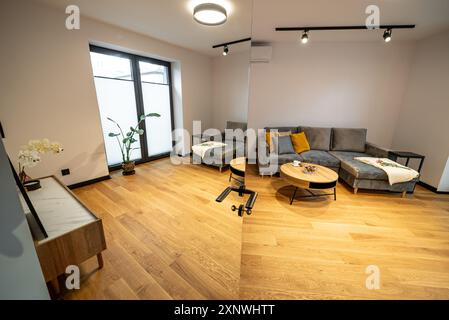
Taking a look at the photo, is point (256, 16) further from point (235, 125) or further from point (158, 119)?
point (158, 119)

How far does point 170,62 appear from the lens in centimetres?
306

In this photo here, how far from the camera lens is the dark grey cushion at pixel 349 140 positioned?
8.80ft

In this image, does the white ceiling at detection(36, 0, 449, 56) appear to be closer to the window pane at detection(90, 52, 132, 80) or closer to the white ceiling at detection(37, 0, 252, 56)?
the white ceiling at detection(37, 0, 252, 56)

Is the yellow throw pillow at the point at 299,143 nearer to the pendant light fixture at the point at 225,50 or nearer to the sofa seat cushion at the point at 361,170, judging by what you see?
the sofa seat cushion at the point at 361,170

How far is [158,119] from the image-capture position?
10.5 ft

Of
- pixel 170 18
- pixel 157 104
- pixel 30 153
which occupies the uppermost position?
pixel 170 18

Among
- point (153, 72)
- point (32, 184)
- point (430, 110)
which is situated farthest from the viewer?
point (153, 72)

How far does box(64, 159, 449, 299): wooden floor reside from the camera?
36.8 inches

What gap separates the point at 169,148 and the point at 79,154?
1905 millimetres

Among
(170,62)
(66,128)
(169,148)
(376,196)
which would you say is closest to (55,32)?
(66,128)

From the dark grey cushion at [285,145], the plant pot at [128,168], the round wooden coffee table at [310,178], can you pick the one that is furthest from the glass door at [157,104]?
the round wooden coffee table at [310,178]

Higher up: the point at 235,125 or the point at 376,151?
the point at 235,125

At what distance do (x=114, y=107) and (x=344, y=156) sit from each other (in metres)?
3.68

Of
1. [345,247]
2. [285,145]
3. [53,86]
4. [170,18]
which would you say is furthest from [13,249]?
[285,145]
